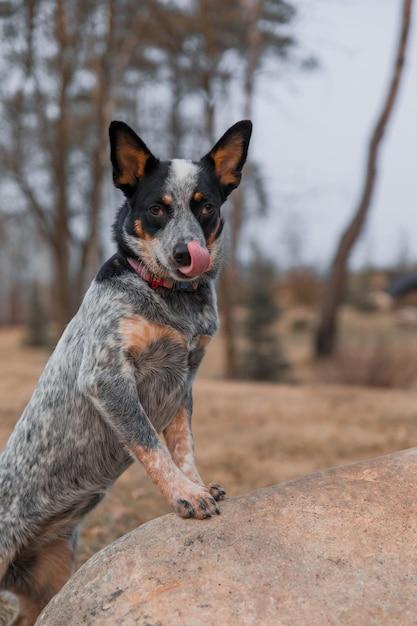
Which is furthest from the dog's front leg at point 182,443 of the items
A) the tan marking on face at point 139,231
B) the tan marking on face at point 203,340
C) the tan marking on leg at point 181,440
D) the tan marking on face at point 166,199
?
the tan marking on face at point 166,199

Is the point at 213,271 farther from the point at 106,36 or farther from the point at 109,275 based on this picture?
the point at 106,36

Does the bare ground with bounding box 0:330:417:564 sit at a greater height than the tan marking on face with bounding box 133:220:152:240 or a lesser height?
lesser

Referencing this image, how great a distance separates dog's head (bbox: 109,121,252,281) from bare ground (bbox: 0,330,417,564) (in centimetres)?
236

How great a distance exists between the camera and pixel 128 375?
2578mm

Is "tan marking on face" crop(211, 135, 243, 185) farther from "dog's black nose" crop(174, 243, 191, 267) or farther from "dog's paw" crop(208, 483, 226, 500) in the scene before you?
"dog's paw" crop(208, 483, 226, 500)

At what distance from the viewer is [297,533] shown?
258 cm

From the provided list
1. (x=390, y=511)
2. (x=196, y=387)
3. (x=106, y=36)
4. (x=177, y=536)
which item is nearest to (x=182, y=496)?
(x=177, y=536)

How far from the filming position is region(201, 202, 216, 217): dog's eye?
272cm

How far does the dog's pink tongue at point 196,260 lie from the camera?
2481 mm

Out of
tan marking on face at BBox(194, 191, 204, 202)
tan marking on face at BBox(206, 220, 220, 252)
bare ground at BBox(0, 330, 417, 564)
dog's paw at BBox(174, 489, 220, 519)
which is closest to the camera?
dog's paw at BBox(174, 489, 220, 519)

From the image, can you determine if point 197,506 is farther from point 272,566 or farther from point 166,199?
point 166,199

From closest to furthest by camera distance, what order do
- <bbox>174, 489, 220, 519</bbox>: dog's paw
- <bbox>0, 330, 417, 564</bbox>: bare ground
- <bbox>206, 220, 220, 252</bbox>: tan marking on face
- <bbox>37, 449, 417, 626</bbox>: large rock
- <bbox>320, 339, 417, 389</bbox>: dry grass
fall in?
<bbox>37, 449, 417, 626</bbox>: large rock → <bbox>174, 489, 220, 519</bbox>: dog's paw → <bbox>206, 220, 220, 252</bbox>: tan marking on face → <bbox>0, 330, 417, 564</bbox>: bare ground → <bbox>320, 339, 417, 389</bbox>: dry grass

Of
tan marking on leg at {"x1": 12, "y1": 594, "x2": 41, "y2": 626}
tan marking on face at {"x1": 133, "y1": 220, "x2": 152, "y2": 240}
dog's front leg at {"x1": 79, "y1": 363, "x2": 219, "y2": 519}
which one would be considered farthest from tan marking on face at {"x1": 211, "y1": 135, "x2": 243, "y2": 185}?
tan marking on leg at {"x1": 12, "y1": 594, "x2": 41, "y2": 626}

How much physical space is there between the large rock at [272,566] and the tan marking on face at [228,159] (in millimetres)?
1333
